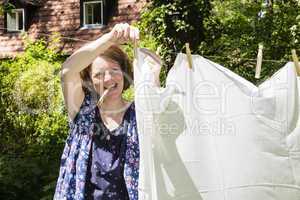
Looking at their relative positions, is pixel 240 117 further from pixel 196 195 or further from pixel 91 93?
pixel 91 93

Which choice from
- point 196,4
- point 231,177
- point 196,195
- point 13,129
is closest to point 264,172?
point 231,177

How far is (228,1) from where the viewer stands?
695 cm

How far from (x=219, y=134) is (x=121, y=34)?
630mm

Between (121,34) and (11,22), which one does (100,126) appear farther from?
(11,22)

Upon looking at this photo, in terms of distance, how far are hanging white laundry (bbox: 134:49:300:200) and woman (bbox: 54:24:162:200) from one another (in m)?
0.11

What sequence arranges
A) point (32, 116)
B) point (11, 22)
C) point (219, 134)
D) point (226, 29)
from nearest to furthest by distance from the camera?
point (219, 134)
point (226, 29)
point (32, 116)
point (11, 22)

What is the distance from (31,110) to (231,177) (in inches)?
192

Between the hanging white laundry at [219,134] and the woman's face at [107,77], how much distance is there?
3.7 inches

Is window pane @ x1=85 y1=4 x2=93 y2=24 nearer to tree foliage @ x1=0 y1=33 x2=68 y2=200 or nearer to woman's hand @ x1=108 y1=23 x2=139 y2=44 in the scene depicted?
tree foliage @ x1=0 y1=33 x2=68 y2=200

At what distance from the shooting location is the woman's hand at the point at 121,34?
6.76 feet

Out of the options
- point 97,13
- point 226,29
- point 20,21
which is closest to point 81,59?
point 226,29

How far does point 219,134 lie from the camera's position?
2.29 m

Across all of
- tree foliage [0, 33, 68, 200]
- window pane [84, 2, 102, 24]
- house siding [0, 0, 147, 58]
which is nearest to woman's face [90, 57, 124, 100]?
tree foliage [0, 33, 68, 200]

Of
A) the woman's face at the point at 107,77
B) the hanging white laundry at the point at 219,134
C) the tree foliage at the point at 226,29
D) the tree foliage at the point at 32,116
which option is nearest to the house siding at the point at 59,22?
the tree foliage at the point at 32,116
